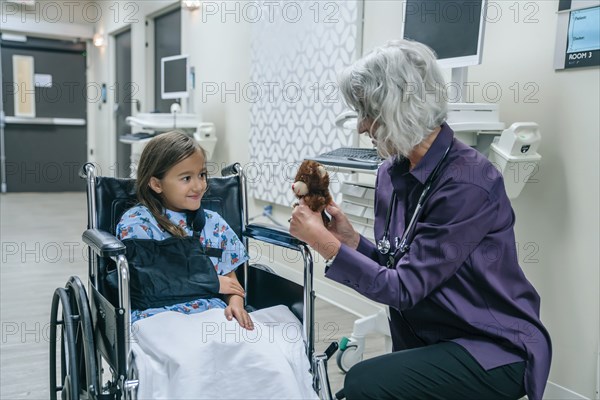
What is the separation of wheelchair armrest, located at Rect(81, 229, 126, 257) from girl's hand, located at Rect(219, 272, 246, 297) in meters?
0.37

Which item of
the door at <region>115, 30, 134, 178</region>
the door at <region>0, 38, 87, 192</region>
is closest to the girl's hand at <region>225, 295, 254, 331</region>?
the door at <region>115, 30, 134, 178</region>

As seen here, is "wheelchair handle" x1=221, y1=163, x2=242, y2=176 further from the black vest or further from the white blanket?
the white blanket

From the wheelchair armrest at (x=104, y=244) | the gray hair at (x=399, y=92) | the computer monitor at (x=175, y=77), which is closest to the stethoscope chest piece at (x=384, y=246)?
the gray hair at (x=399, y=92)

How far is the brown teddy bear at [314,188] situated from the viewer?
4.88 ft

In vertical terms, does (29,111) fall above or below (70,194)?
above

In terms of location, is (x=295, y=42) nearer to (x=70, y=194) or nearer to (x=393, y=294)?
(x=393, y=294)

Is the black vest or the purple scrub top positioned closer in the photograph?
the purple scrub top

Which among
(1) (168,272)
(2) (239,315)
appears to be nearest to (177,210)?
(1) (168,272)

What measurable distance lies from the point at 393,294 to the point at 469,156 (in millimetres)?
367

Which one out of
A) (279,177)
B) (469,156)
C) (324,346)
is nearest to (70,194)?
(279,177)

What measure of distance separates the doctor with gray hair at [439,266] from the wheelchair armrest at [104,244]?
15.9 inches

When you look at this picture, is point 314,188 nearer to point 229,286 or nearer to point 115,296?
point 229,286

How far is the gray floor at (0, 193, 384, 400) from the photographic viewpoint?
2320 millimetres

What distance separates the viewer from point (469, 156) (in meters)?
1.31
